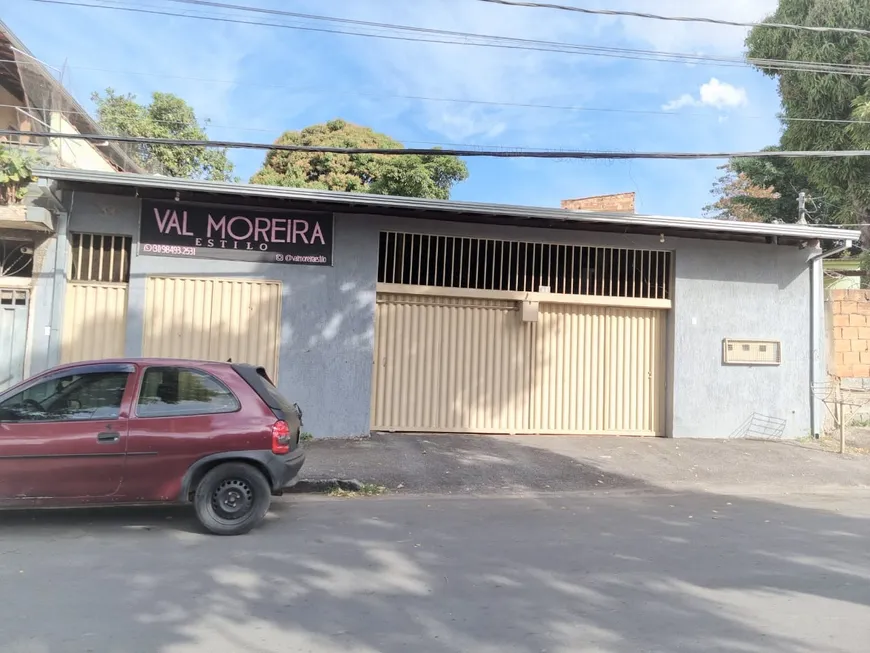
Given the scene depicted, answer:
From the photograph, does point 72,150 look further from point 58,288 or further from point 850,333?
point 850,333

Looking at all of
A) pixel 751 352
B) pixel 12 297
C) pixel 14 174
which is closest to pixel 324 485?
pixel 12 297

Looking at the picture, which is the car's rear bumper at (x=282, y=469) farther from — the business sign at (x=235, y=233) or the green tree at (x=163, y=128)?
the green tree at (x=163, y=128)

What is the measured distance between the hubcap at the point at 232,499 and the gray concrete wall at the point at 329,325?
4.41m

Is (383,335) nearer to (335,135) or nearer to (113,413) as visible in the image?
(113,413)

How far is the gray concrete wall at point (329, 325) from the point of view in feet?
33.4

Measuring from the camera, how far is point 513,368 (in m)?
11.1

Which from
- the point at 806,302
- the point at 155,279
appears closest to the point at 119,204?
the point at 155,279

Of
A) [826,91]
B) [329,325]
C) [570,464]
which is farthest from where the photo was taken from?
[826,91]

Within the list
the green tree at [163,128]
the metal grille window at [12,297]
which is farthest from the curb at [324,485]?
the green tree at [163,128]

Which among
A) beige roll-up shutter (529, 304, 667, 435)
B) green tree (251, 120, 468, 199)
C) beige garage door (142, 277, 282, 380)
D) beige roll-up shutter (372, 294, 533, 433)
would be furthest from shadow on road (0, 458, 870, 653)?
green tree (251, 120, 468, 199)

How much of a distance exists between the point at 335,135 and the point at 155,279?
17736 millimetres

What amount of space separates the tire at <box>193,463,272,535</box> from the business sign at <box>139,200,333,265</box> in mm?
5166

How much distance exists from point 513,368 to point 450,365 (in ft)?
3.75

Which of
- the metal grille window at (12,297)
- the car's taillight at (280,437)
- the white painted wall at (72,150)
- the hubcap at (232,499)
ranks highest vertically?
the white painted wall at (72,150)
